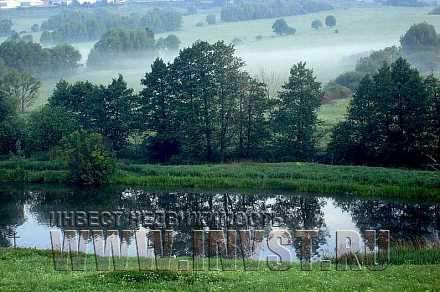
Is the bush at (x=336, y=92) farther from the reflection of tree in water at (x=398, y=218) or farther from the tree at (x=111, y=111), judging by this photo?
the reflection of tree in water at (x=398, y=218)

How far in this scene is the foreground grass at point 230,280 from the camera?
2742 centimetres

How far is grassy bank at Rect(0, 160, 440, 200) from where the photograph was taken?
64812mm

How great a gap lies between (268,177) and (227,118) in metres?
16.9

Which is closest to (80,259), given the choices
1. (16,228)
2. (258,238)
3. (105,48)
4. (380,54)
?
(258,238)

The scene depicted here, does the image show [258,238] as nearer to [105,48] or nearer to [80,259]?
[80,259]

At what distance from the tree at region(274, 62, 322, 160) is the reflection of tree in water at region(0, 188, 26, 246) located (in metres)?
32.3

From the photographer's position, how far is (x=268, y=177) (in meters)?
71.4

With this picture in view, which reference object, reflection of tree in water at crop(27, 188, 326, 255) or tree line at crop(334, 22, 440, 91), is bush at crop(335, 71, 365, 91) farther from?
reflection of tree in water at crop(27, 188, 326, 255)

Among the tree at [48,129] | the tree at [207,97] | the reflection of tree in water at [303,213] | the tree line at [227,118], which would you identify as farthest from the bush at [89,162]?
the reflection of tree in water at [303,213]

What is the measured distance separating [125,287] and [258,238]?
22176 mm

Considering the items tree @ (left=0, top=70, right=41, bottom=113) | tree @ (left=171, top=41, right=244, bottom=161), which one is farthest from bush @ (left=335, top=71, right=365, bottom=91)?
tree @ (left=0, top=70, right=41, bottom=113)

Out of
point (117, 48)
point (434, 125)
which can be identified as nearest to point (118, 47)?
point (117, 48)

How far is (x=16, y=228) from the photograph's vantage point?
54969 millimetres

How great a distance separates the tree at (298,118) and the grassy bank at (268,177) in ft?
16.4
